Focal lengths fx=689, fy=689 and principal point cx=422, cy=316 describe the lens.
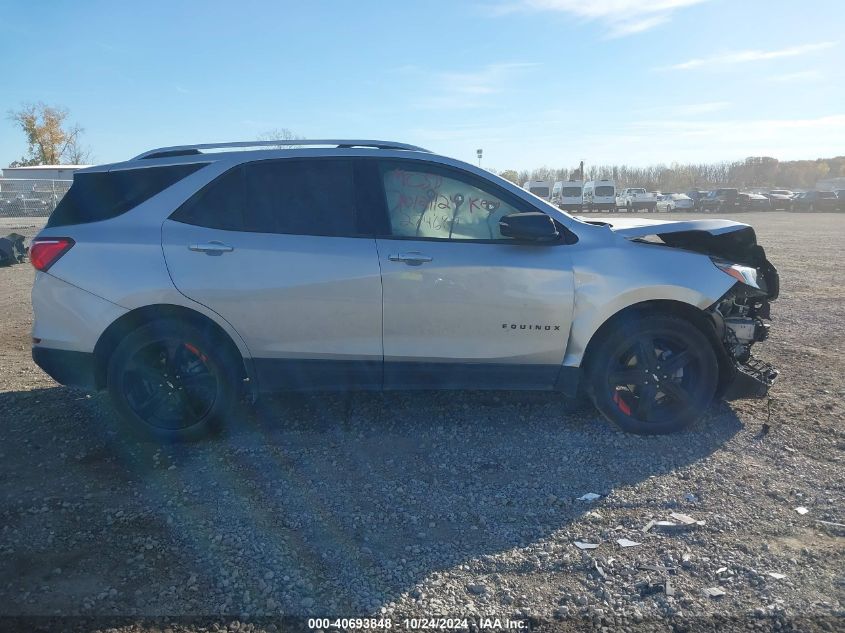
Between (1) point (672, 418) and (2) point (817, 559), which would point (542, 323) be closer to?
(1) point (672, 418)

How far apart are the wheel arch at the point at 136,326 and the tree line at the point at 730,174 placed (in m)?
104

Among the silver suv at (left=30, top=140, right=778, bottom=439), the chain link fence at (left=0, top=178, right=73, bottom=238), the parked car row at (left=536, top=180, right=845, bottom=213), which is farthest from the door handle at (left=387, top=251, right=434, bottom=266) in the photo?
→ the parked car row at (left=536, top=180, right=845, bottom=213)

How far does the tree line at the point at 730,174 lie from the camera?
107m

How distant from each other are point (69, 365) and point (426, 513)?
8.82ft

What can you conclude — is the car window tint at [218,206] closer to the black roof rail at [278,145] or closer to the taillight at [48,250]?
the black roof rail at [278,145]

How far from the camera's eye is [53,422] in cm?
522

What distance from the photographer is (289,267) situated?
468cm

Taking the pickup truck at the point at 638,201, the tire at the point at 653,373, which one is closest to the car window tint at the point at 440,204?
the tire at the point at 653,373

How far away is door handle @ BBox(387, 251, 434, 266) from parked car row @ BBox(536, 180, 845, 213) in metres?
44.1

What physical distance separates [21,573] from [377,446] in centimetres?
223

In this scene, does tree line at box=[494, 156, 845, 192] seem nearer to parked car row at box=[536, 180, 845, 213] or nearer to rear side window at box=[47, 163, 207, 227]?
parked car row at box=[536, 180, 845, 213]

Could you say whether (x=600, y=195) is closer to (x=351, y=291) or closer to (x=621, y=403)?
(x=621, y=403)

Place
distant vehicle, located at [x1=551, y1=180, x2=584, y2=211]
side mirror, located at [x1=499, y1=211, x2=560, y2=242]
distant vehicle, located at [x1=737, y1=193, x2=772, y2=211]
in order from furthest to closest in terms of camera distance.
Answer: distant vehicle, located at [x1=737, y1=193, x2=772, y2=211] → distant vehicle, located at [x1=551, y1=180, x2=584, y2=211] → side mirror, located at [x1=499, y1=211, x2=560, y2=242]

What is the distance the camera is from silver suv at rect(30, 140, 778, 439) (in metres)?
4.68
